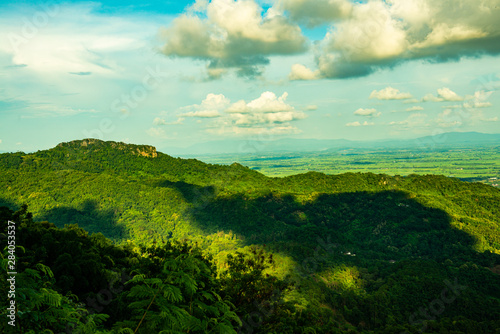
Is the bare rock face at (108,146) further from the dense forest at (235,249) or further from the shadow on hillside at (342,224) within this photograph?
the shadow on hillside at (342,224)

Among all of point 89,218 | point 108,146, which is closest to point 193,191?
point 89,218

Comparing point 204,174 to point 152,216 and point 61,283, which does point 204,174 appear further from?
point 61,283

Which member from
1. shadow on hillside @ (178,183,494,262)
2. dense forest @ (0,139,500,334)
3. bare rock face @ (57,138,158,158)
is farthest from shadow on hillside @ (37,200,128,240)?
bare rock face @ (57,138,158,158)

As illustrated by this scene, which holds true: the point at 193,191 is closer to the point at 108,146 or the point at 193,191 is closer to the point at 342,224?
the point at 342,224

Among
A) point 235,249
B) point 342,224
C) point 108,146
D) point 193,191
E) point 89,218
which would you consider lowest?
point 342,224

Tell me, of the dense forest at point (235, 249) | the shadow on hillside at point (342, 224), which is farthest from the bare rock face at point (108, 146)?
the shadow on hillside at point (342, 224)

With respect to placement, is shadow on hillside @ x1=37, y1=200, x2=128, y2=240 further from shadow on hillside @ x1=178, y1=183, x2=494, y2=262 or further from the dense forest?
shadow on hillside @ x1=178, y1=183, x2=494, y2=262
